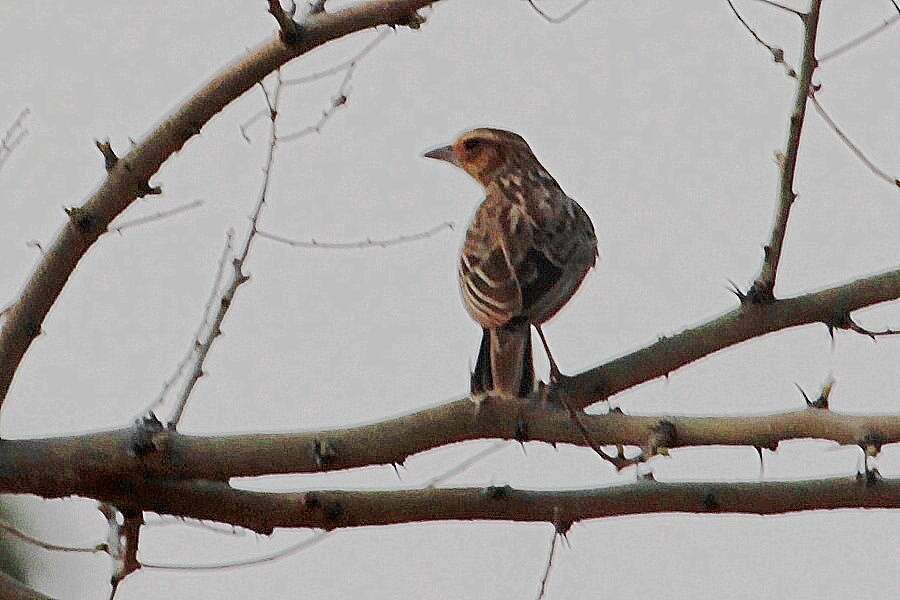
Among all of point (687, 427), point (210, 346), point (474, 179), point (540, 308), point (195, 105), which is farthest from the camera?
point (474, 179)

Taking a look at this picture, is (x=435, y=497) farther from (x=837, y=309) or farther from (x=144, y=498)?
(x=837, y=309)

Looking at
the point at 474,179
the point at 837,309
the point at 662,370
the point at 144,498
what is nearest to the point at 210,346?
the point at 144,498

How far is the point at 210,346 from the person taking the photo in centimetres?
474

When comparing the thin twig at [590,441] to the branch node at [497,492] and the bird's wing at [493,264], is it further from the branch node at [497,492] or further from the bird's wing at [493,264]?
the bird's wing at [493,264]

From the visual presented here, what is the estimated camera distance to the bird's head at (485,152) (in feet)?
24.3

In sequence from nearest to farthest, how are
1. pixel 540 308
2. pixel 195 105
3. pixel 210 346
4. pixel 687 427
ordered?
pixel 687 427 → pixel 195 105 → pixel 210 346 → pixel 540 308

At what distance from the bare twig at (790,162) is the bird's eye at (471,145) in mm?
3797

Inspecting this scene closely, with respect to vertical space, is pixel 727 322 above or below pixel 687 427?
above

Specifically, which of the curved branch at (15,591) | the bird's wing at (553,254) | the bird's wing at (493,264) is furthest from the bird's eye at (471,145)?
the curved branch at (15,591)

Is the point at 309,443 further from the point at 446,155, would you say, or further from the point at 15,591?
the point at 446,155

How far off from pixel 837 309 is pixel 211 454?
6.01 feet

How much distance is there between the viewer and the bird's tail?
4367 millimetres

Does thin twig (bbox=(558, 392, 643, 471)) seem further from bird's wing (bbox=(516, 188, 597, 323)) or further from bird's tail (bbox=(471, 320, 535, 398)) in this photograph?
bird's wing (bbox=(516, 188, 597, 323))

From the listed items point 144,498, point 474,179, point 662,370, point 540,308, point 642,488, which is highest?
point 474,179
